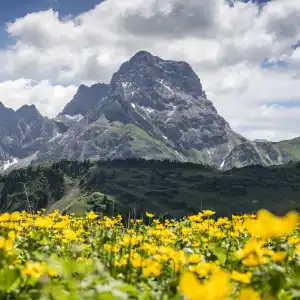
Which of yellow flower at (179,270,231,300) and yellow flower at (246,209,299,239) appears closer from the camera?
yellow flower at (179,270,231,300)

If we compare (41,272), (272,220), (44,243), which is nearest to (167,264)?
(44,243)

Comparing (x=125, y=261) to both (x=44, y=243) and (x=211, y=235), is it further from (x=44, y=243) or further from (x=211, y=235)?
(x=211, y=235)

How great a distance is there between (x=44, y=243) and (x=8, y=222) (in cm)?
80

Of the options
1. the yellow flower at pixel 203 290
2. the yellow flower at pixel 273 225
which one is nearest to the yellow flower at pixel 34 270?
the yellow flower at pixel 273 225

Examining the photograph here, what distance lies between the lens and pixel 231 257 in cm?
634

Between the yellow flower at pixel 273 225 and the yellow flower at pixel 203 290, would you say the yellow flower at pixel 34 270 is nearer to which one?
the yellow flower at pixel 273 225

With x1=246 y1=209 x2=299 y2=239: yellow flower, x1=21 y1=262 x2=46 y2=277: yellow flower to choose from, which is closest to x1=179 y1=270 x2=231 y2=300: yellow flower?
x1=246 y1=209 x2=299 y2=239: yellow flower

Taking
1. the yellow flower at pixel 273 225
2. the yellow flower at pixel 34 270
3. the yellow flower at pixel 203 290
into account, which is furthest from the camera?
the yellow flower at pixel 34 270

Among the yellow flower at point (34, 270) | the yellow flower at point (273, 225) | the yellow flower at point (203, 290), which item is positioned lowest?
the yellow flower at point (34, 270)

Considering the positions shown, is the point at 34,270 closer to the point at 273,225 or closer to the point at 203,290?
the point at 273,225

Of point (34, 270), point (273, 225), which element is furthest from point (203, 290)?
point (34, 270)

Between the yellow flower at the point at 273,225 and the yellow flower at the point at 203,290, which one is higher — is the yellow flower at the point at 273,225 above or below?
above

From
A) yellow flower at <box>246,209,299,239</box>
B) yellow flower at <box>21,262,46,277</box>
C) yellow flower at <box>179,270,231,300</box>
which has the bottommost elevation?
yellow flower at <box>21,262,46,277</box>

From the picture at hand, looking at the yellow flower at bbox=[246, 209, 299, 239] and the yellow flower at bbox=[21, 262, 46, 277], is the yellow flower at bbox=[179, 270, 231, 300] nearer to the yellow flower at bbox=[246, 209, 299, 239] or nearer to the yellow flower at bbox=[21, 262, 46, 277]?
the yellow flower at bbox=[246, 209, 299, 239]
